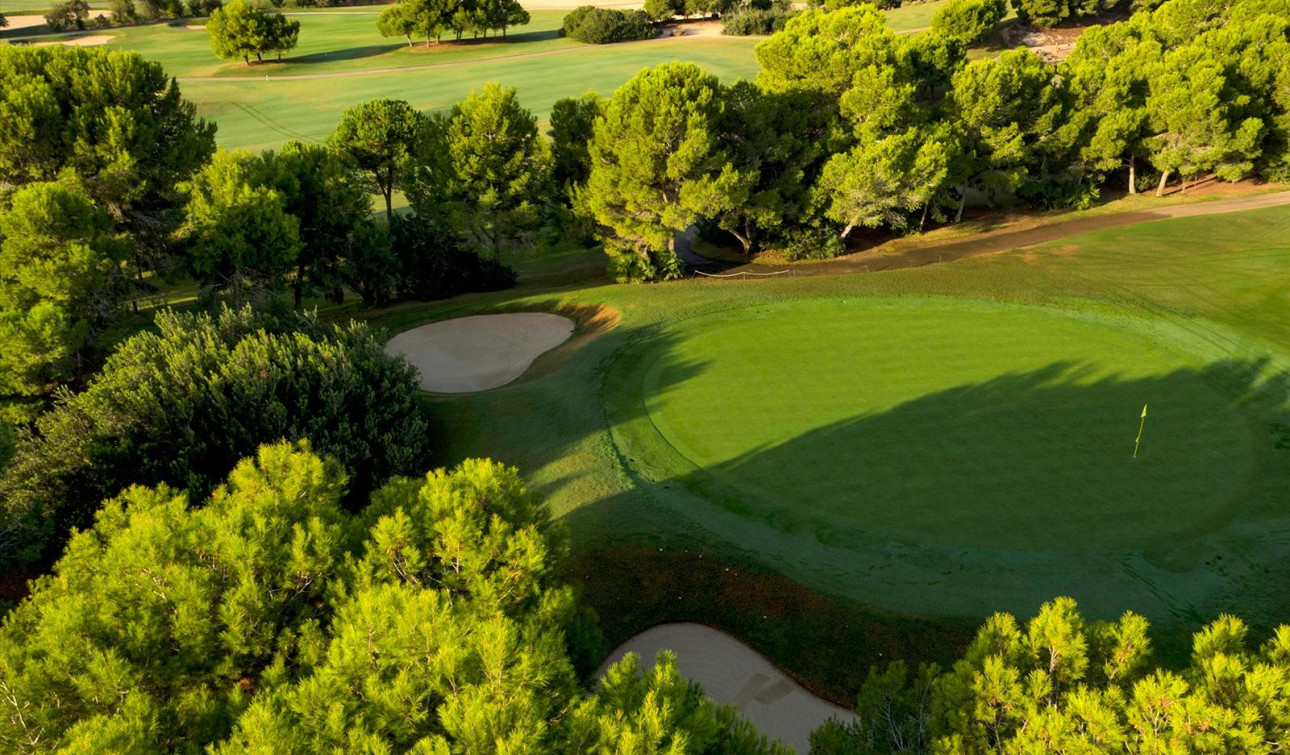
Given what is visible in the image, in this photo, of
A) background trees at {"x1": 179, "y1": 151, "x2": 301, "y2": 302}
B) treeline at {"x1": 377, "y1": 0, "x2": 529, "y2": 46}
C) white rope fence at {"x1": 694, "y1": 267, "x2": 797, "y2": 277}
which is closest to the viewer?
background trees at {"x1": 179, "y1": 151, "x2": 301, "y2": 302}

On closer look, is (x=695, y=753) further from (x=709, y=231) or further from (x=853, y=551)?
(x=709, y=231)

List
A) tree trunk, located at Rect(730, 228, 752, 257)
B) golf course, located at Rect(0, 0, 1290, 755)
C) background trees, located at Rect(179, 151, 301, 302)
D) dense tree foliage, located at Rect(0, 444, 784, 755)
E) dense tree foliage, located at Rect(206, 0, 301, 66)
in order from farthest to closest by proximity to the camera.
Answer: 1. dense tree foliage, located at Rect(206, 0, 301, 66)
2. tree trunk, located at Rect(730, 228, 752, 257)
3. background trees, located at Rect(179, 151, 301, 302)
4. golf course, located at Rect(0, 0, 1290, 755)
5. dense tree foliage, located at Rect(0, 444, 784, 755)

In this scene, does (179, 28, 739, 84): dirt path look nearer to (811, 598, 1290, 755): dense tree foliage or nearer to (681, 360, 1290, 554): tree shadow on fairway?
(681, 360, 1290, 554): tree shadow on fairway

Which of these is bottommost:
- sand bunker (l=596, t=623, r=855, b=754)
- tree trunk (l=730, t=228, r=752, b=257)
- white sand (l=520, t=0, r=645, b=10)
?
sand bunker (l=596, t=623, r=855, b=754)

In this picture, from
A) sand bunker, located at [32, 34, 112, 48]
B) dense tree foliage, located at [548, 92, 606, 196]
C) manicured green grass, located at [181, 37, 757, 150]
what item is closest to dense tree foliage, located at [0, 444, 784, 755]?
dense tree foliage, located at [548, 92, 606, 196]

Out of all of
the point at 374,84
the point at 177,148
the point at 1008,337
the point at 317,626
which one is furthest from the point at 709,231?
the point at 374,84

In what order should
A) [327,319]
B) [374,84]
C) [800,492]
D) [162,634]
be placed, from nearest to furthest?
1. [162,634]
2. [800,492]
3. [327,319]
4. [374,84]

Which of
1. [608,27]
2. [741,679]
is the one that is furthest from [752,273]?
[608,27]
